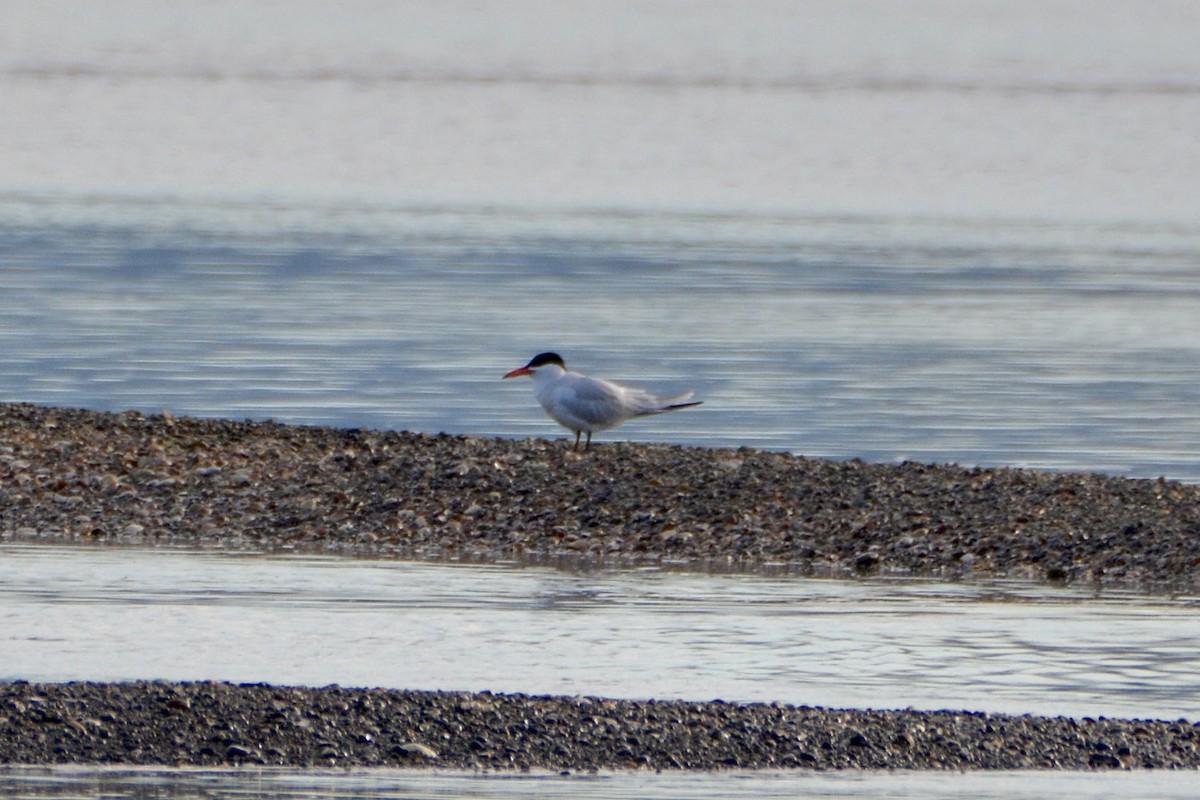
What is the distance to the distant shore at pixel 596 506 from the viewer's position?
16.2 metres

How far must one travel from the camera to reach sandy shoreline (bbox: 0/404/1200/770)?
1053 cm

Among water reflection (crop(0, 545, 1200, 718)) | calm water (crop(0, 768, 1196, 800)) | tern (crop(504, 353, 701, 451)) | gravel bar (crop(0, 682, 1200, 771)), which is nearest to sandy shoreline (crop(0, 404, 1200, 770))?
gravel bar (crop(0, 682, 1200, 771))

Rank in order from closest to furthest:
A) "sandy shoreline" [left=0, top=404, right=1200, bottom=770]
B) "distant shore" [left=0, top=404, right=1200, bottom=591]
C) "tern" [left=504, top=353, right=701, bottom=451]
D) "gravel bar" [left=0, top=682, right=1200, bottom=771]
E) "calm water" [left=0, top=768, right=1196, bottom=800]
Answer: "calm water" [left=0, top=768, right=1196, bottom=800] → "gravel bar" [left=0, top=682, right=1200, bottom=771] → "sandy shoreline" [left=0, top=404, right=1200, bottom=770] → "distant shore" [left=0, top=404, right=1200, bottom=591] → "tern" [left=504, top=353, right=701, bottom=451]

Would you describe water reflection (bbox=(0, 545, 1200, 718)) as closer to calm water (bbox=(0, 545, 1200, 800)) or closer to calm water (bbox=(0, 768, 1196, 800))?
calm water (bbox=(0, 545, 1200, 800))

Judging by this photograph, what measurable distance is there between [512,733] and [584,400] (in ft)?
29.6

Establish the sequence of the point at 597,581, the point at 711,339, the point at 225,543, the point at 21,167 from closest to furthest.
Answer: the point at 597,581 → the point at 225,543 → the point at 711,339 → the point at 21,167

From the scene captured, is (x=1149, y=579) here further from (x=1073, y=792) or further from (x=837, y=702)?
(x=1073, y=792)

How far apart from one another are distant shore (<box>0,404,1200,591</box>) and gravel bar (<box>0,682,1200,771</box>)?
4.78m

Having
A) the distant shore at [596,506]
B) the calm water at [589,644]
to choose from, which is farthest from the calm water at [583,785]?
the distant shore at [596,506]

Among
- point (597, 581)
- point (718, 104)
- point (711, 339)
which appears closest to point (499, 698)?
point (597, 581)

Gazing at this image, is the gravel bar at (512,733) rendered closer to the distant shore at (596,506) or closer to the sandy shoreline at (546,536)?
the sandy shoreline at (546,536)

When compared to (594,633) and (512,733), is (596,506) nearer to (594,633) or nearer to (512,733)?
(594,633)

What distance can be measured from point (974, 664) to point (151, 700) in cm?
380

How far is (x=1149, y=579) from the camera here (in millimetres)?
15625
